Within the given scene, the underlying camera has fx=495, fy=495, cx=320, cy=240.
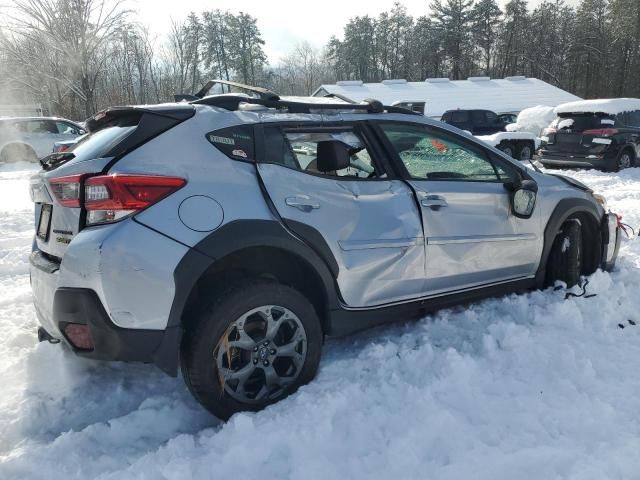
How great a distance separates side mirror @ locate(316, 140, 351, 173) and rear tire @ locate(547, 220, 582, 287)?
7.13ft

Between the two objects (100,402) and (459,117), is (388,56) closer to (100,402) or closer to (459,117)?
(459,117)

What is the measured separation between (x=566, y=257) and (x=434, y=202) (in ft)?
5.07

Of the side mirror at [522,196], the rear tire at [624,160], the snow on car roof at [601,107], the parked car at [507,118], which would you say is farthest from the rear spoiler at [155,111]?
the parked car at [507,118]

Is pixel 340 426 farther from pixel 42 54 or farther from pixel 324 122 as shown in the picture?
pixel 42 54

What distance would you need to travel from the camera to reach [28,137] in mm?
17266

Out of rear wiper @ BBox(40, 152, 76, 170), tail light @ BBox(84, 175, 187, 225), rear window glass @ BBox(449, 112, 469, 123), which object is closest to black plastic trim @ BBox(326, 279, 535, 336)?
tail light @ BBox(84, 175, 187, 225)

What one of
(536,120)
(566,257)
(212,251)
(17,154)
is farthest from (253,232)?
(536,120)

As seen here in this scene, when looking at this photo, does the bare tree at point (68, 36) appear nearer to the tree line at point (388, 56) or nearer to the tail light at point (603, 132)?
the tree line at point (388, 56)

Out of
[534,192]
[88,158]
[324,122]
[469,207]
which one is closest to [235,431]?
[88,158]

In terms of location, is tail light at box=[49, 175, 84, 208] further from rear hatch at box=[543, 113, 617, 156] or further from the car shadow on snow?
rear hatch at box=[543, 113, 617, 156]

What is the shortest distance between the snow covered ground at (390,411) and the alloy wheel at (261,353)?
6.0 inches

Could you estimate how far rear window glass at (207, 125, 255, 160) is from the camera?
258 centimetres

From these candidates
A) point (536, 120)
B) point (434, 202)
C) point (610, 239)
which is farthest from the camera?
point (536, 120)

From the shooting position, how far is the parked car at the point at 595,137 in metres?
11.8
